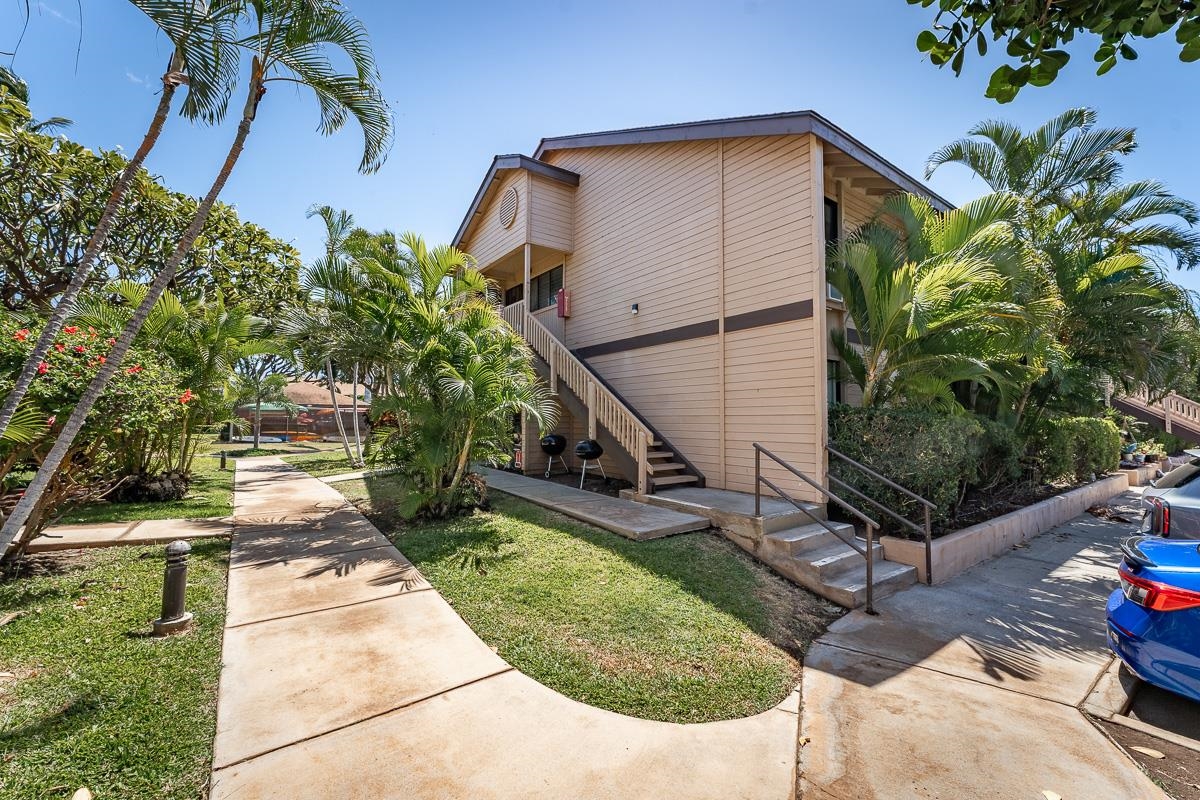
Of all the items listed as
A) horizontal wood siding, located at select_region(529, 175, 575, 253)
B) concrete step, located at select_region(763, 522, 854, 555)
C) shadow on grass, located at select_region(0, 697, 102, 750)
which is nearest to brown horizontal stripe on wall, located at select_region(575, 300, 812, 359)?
horizontal wood siding, located at select_region(529, 175, 575, 253)

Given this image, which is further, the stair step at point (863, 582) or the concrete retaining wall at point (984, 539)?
the concrete retaining wall at point (984, 539)

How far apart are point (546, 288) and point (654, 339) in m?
5.09

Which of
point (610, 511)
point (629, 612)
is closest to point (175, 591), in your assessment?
point (629, 612)

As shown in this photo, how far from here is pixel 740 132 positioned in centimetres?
763

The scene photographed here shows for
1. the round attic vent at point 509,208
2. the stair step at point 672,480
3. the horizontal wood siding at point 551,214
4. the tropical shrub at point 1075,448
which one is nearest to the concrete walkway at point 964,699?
the stair step at point 672,480

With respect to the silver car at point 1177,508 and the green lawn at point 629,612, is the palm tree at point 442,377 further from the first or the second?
the silver car at point 1177,508

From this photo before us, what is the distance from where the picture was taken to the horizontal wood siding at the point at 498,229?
11.6 metres

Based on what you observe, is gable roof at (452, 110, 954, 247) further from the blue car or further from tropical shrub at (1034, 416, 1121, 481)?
the blue car

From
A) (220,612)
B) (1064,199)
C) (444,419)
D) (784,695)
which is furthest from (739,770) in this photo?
(1064,199)

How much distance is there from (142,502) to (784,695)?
395 inches

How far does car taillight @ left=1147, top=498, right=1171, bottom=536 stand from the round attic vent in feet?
38.0

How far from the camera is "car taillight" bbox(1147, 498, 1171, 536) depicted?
3584 mm

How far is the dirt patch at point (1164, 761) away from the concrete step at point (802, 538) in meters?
2.63

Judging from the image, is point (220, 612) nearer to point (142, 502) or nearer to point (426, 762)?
point (426, 762)
